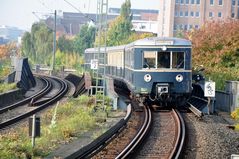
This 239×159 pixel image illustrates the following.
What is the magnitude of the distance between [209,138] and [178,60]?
6668mm

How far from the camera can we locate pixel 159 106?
24.6 meters

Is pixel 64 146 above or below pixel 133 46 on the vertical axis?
below

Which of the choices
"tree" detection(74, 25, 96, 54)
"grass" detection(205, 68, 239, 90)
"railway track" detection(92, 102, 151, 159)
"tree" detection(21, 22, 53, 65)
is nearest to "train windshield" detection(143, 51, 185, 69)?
"railway track" detection(92, 102, 151, 159)

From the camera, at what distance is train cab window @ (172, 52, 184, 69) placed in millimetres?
22156

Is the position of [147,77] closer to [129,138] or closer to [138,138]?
[129,138]

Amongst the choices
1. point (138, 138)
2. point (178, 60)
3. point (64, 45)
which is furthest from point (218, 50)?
point (64, 45)

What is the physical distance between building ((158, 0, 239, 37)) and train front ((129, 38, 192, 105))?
80.2 m

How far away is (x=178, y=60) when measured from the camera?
72.8 ft

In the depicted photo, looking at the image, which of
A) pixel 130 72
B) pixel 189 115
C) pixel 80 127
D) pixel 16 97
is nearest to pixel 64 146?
pixel 80 127

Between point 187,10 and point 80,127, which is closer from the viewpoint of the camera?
point 80,127

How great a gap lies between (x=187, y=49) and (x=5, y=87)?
13.0 meters

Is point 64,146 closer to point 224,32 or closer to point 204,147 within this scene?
point 204,147

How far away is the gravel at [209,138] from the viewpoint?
13.8m

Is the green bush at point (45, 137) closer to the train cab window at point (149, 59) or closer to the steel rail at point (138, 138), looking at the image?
the steel rail at point (138, 138)
